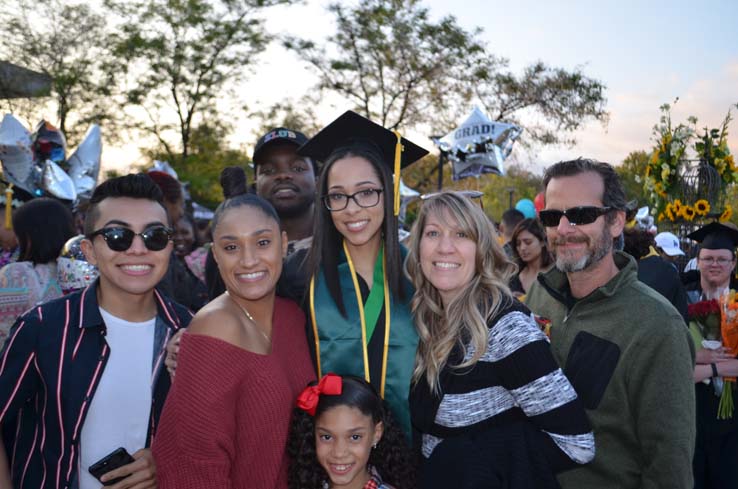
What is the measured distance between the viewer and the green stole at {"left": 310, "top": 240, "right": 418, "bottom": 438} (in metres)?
2.61

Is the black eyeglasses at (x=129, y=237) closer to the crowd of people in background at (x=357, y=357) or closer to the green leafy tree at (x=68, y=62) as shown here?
the crowd of people in background at (x=357, y=357)

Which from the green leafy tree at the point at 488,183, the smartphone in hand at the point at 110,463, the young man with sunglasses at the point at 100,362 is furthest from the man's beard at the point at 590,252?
the green leafy tree at the point at 488,183

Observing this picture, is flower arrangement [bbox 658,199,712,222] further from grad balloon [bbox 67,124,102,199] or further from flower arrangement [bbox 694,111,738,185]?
grad balloon [bbox 67,124,102,199]

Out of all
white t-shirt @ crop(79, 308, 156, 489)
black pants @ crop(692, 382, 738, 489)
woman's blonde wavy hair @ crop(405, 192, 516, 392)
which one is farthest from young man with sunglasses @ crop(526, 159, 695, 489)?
black pants @ crop(692, 382, 738, 489)

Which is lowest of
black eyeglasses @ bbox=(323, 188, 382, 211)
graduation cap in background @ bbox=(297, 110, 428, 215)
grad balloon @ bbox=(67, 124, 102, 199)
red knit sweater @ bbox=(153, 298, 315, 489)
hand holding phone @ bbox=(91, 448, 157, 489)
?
hand holding phone @ bbox=(91, 448, 157, 489)

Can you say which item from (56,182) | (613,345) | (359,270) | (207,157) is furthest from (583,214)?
(207,157)

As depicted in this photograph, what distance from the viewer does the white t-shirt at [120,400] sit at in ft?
7.91

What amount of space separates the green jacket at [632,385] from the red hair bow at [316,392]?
104 centimetres

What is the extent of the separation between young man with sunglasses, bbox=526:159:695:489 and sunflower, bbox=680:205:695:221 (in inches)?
173

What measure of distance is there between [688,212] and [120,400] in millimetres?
6280

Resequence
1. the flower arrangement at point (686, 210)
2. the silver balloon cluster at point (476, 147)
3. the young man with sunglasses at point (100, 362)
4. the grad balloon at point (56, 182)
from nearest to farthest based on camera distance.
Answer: the young man with sunglasses at point (100, 362) < the flower arrangement at point (686, 210) < the grad balloon at point (56, 182) < the silver balloon cluster at point (476, 147)

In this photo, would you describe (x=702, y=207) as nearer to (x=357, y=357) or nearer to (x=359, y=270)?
(x=359, y=270)

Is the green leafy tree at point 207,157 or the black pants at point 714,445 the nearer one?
the black pants at point 714,445

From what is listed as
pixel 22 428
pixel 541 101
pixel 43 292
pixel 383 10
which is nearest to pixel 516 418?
pixel 22 428
